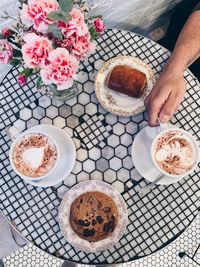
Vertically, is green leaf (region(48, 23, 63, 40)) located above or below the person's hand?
above

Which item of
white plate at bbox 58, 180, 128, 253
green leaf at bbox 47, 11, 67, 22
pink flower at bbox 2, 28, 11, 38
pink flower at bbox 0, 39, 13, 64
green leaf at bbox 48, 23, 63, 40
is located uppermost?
green leaf at bbox 47, 11, 67, 22

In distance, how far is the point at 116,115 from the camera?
63.0 inches

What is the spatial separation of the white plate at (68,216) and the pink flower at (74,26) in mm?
591

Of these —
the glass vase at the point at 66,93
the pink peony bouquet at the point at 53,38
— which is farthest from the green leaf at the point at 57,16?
the glass vase at the point at 66,93

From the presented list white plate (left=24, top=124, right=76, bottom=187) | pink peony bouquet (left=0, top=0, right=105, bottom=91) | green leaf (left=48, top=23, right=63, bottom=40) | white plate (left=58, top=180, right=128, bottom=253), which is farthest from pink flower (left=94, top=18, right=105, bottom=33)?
white plate (left=58, top=180, right=128, bottom=253)

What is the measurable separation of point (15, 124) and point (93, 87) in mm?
323

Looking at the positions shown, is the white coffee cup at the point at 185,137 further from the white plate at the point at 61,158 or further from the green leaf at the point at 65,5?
the green leaf at the point at 65,5

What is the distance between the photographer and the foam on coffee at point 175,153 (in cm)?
140

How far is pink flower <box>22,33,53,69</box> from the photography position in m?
1.10

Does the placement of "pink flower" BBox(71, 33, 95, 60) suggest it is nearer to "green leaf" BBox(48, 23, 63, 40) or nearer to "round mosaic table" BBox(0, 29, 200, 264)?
"green leaf" BBox(48, 23, 63, 40)

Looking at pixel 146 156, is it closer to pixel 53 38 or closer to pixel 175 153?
pixel 175 153

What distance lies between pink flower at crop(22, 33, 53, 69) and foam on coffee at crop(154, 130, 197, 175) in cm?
49

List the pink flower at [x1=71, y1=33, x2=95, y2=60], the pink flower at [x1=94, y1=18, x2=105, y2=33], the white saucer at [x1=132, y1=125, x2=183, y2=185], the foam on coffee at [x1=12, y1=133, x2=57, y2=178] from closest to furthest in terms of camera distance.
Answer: the pink flower at [x1=71, y1=33, x2=95, y2=60] → the pink flower at [x1=94, y1=18, x2=105, y2=33] → the foam on coffee at [x1=12, y1=133, x2=57, y2=178] → the white saucer at [x1=132, y1=125, x2=183, y2=185]

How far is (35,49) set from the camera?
3.61 feet
